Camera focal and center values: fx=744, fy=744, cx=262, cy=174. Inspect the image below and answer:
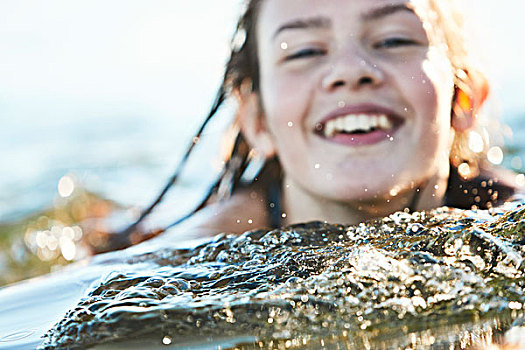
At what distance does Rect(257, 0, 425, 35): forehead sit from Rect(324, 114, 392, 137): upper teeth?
0.41m

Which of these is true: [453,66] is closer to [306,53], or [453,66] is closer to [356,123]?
[356,123]

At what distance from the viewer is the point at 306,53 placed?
10.9ft

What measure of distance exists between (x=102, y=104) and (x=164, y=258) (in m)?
9.54

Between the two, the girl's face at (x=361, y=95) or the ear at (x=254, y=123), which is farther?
the ear at (x=254, y=123)

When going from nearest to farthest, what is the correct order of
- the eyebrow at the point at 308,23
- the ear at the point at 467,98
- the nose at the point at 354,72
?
the nose at the point at 354,72 → the eyebrow at the point at 308,23 → the ear at the point at 467,98

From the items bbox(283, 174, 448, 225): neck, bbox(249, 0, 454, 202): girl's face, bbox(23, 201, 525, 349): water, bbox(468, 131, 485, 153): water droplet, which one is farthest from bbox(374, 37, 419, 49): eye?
bbox(23, 201, 525, 349): water

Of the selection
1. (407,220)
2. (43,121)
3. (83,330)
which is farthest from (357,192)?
(43,121)

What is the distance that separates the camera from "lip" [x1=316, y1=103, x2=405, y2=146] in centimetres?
322

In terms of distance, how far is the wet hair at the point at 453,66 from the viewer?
11.6ft

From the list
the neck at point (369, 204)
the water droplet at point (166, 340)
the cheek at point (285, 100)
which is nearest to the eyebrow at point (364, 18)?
the cheek at point (285, 100)

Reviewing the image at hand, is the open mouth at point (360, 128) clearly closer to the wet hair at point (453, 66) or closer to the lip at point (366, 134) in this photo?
the lip at point (366, 134)

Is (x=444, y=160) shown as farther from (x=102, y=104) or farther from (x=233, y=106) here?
(x=102, y=104)

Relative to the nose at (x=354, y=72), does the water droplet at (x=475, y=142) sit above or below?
below

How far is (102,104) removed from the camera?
1199 cm
